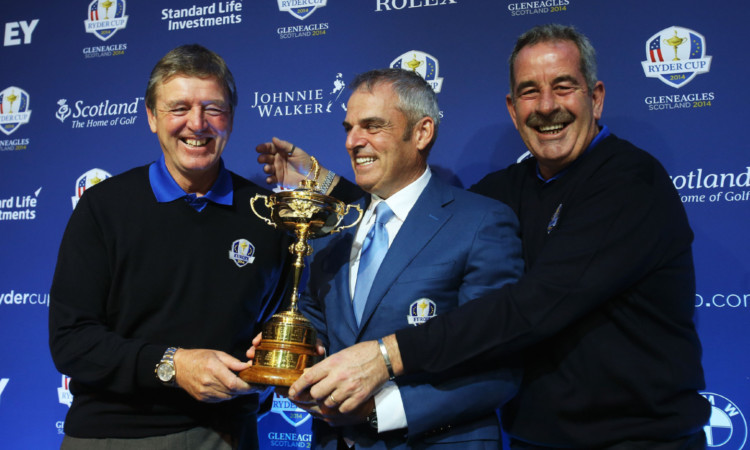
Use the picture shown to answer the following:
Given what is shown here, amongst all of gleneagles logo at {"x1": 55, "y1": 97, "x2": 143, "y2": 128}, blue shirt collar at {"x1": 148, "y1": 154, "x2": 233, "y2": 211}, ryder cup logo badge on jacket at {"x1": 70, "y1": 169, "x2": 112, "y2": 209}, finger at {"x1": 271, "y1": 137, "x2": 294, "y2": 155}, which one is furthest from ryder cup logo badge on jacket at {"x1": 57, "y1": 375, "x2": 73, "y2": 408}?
finger at {"x1": 271, "y1": 137, "x2": 294, "y2": 155}

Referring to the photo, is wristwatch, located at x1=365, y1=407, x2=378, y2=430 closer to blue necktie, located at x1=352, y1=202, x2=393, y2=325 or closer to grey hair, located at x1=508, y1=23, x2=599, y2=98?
blue necktie, located at x1=352, y1=202, x2=393, y2=325

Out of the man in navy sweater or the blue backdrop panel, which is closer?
the man in navy sweater

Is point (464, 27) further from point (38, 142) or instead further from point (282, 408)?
point (38, 142)

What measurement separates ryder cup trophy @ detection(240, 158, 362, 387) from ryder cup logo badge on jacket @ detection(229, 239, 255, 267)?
26 centimetres

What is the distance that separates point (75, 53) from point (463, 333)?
275 centimetres

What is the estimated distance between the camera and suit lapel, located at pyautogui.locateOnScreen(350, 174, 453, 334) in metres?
1.63

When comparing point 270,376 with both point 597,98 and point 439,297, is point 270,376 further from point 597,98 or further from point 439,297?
point 597,98

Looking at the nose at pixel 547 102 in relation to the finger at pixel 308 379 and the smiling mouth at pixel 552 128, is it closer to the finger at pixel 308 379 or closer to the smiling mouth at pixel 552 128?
the smiling mouth at pixel 552 128

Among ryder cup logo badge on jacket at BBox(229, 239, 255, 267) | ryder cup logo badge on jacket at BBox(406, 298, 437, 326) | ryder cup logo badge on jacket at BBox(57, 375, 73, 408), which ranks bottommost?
ryder cup logo badge on jacket at BBox(57, 375, 73, 408)

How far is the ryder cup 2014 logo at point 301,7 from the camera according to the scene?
9.16 feet

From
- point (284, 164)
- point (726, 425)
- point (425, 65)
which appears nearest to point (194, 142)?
point (284, 164)

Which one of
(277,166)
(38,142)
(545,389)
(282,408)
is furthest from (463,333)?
(38,142)

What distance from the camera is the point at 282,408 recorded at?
2721 millimetres

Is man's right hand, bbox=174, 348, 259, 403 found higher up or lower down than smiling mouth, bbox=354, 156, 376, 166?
lower down
